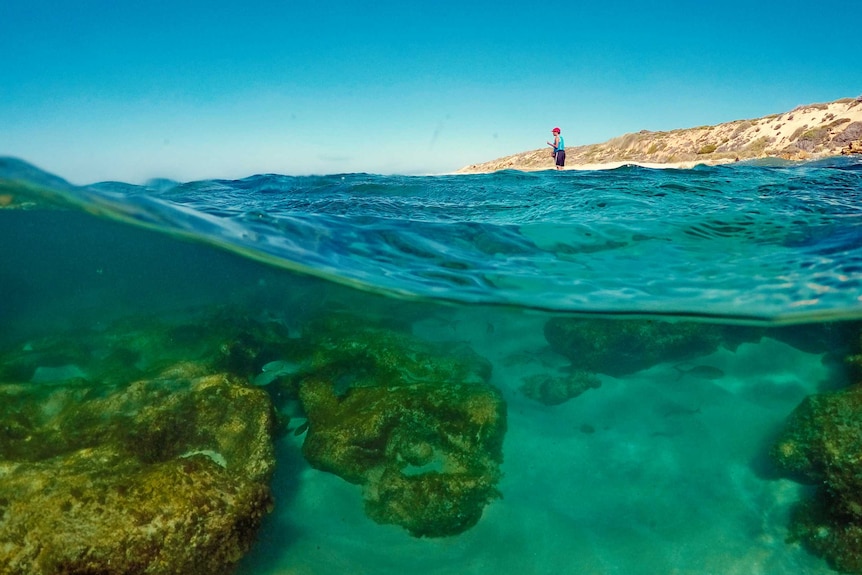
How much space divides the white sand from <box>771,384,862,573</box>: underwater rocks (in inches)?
7.5

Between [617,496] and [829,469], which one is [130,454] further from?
[829,469]

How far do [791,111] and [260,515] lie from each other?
5388 cm

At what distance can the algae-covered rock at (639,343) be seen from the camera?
727 centimetres

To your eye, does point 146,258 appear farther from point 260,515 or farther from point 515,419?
point 515,419

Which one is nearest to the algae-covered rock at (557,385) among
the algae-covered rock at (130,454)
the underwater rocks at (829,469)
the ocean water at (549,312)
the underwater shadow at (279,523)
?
the ocean water at (549,312)

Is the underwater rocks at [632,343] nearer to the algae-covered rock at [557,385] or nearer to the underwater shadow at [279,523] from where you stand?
the algae-covered rock at [557,385]

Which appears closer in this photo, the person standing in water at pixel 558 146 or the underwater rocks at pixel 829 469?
the underwater rocks at pixel 829 469

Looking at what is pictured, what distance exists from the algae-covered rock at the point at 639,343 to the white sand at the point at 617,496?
0.24m

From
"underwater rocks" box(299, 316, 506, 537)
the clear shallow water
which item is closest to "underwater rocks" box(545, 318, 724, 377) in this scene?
the clear shallow water

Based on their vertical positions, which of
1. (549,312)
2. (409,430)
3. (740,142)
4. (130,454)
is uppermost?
(740,142)

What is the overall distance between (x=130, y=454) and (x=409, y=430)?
10.5ft

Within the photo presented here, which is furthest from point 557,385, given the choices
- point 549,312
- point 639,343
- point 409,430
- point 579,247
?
Result: point 579,247

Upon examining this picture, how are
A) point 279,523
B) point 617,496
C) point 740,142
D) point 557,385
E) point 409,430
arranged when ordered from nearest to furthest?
point 279,523 < point 617,496 < point 409,430 < point 557,385 < point 740,142

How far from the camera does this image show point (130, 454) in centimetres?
498
